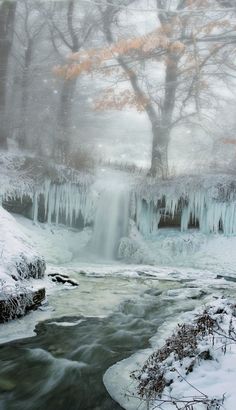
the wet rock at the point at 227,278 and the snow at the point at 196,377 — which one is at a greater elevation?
the snow at the point at 196,377

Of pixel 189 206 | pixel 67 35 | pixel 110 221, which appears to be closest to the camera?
pixel 189 206

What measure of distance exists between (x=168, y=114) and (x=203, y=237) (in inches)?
248

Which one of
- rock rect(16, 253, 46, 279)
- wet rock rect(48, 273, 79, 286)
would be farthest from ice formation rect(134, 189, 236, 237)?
rock rect(16, 253, 46, 279)

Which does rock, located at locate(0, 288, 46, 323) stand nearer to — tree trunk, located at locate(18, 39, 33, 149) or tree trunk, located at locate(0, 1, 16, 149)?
tree trunk, located at locate(0, 1, 16, 149)

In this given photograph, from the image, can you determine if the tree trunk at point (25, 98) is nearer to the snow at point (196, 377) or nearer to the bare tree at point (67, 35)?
the bare tree at point (67, 35)

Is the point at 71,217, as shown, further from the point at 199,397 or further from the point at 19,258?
the point at 199,397

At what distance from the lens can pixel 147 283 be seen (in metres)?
10.9

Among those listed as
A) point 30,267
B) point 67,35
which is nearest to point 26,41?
point 67,35

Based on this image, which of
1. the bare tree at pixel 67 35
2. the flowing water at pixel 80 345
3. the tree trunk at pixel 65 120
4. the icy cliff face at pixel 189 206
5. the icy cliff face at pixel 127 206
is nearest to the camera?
the flowing water at pixel 80 345

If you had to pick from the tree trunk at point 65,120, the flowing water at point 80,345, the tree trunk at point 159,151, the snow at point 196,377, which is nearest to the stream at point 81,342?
the flowing water at point 80,345

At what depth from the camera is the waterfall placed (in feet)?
51.8

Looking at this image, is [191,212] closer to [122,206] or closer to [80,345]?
[122,206]

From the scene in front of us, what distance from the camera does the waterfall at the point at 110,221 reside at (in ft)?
51.8

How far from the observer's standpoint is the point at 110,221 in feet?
52.6
